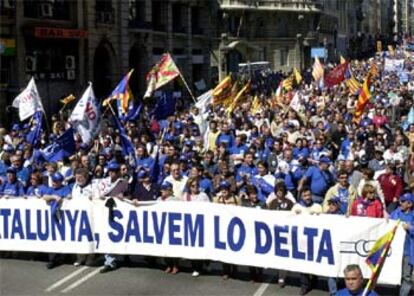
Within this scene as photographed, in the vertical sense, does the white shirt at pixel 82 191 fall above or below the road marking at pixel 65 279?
above

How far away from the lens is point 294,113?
21359 millimetres

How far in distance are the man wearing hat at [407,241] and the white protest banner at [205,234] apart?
77mm

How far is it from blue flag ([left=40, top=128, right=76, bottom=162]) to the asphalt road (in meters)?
3.48

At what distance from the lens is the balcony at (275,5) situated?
220 ft

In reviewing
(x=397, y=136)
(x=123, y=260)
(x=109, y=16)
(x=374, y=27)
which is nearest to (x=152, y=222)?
(x=123, y=260)

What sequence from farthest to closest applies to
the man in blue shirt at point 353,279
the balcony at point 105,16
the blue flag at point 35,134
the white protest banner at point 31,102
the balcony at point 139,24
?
the balcony at point 139,24, the balcony at point 105,16, the white protest banner at point 31,102, the blue flag at point 35,134, the man in blue shirt at point 353,279

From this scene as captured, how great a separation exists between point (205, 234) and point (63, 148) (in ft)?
16.9

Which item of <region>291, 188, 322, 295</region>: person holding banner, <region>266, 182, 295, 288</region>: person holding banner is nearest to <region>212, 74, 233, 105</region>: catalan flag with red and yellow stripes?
<region>266, 182, 295, 288</region>: person holding banner

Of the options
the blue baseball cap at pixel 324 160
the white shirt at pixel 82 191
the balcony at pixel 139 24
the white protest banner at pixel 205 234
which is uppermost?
the balcony at pixel 139 24

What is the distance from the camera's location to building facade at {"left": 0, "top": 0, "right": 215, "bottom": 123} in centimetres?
3136

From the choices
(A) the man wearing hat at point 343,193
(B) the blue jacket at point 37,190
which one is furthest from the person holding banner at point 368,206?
(B) the blue jacket at point 37,190

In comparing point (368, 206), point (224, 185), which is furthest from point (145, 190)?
point (368, 206)

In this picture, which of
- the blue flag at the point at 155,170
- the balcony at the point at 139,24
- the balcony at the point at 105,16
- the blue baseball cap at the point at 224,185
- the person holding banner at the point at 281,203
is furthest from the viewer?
the balcony at the point at 139,24

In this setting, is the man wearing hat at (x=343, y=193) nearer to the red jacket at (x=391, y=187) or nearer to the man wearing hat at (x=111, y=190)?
the red jacket at (x=391, y=187)
